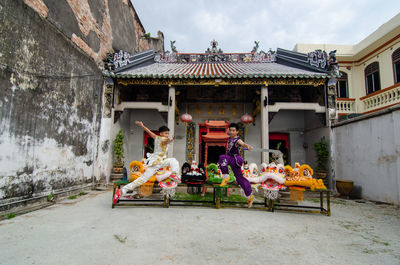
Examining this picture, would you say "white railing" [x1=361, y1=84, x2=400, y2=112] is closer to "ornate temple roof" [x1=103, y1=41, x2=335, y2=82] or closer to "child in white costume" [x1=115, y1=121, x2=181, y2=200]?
"ornate temple roof" [x1=103, y1=41, x2=335, y2=82]

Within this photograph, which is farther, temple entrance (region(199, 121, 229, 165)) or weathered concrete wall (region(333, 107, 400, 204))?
temple entrance (region(199, 121, 229, 165))

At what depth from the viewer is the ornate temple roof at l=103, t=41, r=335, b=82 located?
7.38m

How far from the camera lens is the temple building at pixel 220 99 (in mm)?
7516

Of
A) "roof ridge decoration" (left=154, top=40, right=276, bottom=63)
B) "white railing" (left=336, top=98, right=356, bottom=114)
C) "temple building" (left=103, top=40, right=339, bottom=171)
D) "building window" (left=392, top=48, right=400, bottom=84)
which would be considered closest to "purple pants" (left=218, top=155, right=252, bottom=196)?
"temple building" (left=103, top=40, right=339, bottom=171)

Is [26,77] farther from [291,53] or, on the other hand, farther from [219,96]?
[291,53]

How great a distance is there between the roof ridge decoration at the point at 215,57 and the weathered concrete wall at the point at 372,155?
16.9ft

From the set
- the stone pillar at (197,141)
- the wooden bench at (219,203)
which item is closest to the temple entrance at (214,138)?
the stone pillar at (197,141)

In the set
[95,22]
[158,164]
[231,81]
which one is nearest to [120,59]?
Result: [95,22]

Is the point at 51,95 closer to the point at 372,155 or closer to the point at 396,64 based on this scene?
the point at 372,155

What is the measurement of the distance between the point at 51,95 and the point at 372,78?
47.0ft

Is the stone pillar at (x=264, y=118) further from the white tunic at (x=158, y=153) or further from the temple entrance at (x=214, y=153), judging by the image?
the white tunic at (x=158, y=153)

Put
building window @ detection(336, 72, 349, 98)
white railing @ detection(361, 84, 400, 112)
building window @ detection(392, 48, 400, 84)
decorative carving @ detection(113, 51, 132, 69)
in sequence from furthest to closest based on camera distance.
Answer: building window @ detection(336, 72, 349, 98) → building window @ detection(392, 48, 400, 84) → white railing @ detection(361, 84, 400, 112) → decorative carving @ detection(113, 51, 132, 69)

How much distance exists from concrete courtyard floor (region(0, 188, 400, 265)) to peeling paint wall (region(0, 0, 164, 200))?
1.10 m

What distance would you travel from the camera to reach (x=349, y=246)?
2600 mm
